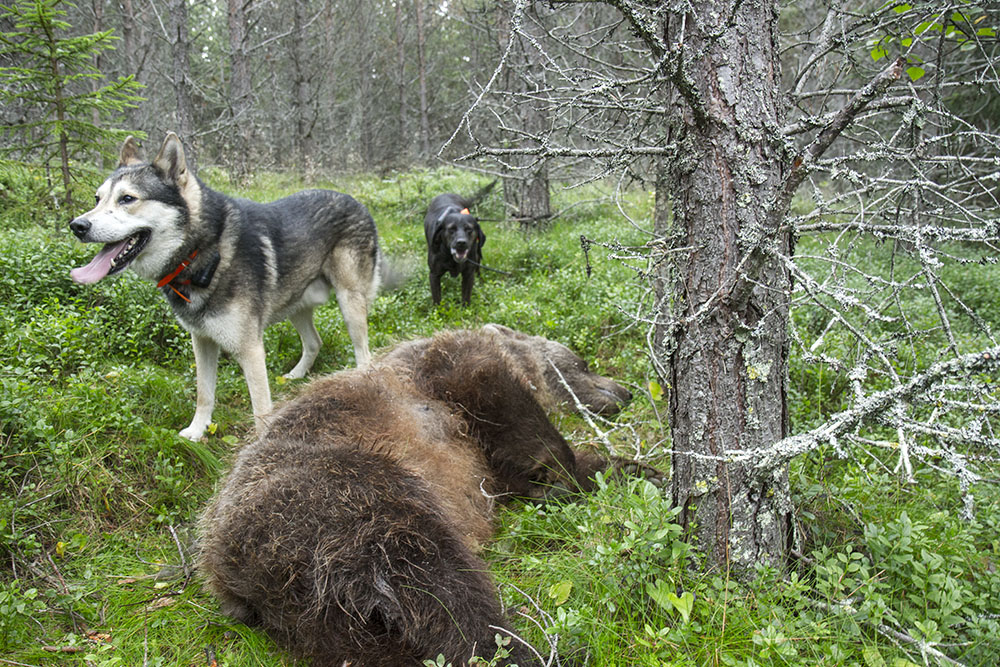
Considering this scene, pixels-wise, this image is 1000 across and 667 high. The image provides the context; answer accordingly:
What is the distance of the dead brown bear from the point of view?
2223mm

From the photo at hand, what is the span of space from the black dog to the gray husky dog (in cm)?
231

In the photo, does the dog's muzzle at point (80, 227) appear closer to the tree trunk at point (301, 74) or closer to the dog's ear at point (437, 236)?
the dog's ear at point (437, 236)

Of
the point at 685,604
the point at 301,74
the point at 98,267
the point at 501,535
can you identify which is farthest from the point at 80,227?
the point at 301,74

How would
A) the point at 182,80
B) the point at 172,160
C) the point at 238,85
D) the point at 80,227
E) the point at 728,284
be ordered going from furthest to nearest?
1. the point at 238,85
2. the point at 182,80
3. the point at 172,160
4. the point at 80,227
5. the point at 728,284

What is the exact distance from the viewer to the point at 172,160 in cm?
420

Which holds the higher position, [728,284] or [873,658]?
[728,284]

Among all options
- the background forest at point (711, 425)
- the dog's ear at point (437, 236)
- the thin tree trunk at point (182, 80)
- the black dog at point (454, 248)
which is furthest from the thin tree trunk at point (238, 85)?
the background forest at point (711, 425)

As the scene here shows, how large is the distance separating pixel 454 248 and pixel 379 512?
5.39 m

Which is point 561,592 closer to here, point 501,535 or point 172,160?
point 501,535

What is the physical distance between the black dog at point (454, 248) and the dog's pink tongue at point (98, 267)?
4.04m

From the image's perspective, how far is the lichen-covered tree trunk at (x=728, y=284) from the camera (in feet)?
7.36

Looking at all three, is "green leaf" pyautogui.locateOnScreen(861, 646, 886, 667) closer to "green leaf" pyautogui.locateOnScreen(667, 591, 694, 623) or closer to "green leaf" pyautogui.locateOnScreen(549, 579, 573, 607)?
"green leaf" pyautogui.locateOnScreen(667, 591, 694, 623)

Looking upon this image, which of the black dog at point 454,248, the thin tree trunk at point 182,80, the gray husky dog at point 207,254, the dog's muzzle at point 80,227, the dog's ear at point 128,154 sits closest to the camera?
the dog's muzzle at point 80,227

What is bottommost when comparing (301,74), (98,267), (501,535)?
(501,535)
